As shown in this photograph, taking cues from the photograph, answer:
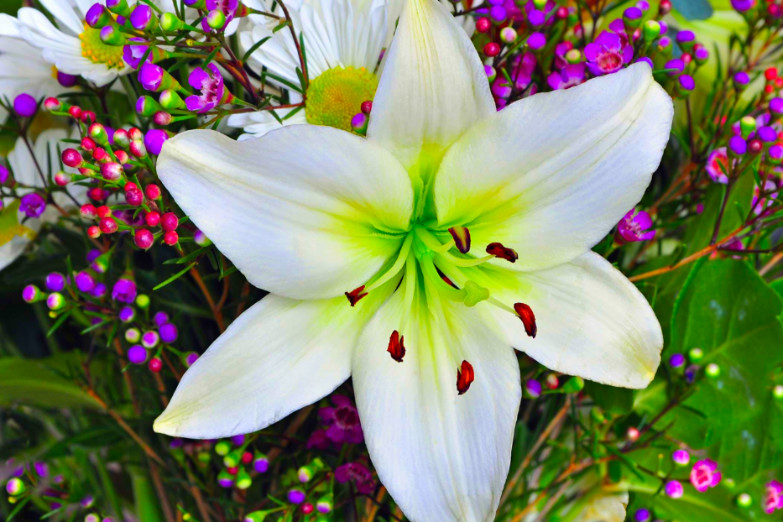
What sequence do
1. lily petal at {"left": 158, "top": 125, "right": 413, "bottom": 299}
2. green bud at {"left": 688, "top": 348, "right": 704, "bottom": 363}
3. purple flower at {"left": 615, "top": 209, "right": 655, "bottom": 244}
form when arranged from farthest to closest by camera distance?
green bud at {"left": 688, "top": 348, "right": 704, "bottom": 363} < purple flower at {"left": 615, "top": 209, "right": 655, "bottom": 244} < lily petal at {"left": 158, "top": 125, "right": 413, "bottom": 299}

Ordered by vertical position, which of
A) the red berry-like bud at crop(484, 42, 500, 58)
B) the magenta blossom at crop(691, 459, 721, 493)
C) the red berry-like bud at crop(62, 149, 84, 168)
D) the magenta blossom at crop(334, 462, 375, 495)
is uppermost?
the red berry-like bud at crop(62, 149, 84, 168)

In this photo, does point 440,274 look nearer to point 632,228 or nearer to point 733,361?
point 632,228

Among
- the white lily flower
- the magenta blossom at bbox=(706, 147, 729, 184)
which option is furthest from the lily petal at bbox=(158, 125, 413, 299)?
the magenta blossom at bbox=(706, 147, 729, 184)

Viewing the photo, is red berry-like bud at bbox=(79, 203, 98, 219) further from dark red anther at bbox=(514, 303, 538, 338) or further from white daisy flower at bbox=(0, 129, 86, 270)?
dark red anther at bbox=(514, 303, 538, 338)

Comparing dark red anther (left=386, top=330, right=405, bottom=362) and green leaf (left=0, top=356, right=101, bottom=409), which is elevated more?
dark red anther (left=386, top=330, right=405, bottom=362)

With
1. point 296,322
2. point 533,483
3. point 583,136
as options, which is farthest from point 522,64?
point 533,483

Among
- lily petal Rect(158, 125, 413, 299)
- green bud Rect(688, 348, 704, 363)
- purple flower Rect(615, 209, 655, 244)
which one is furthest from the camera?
green bud Rect(688, 348, 704, 363)

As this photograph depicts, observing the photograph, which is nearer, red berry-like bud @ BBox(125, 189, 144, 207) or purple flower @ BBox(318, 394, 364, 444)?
red berry-like bud @ BBox(125, 189, 144, 207)

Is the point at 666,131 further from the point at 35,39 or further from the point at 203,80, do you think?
the point at 35,39
